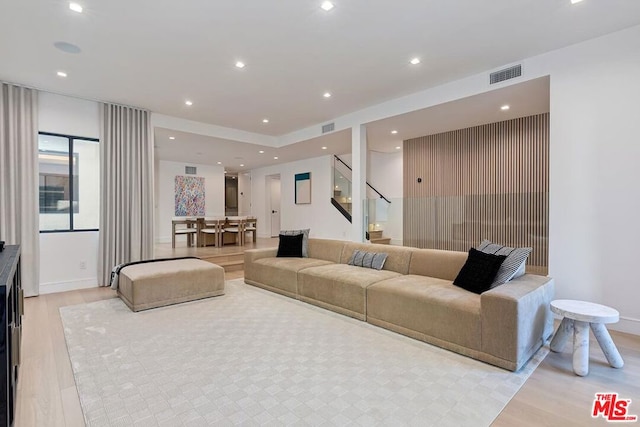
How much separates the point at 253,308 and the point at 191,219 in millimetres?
5242

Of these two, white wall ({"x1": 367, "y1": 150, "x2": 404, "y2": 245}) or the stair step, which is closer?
the stair step

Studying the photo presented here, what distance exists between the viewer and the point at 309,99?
5.12m

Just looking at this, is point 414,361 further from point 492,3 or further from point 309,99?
point 309,99

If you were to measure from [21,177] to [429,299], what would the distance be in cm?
558

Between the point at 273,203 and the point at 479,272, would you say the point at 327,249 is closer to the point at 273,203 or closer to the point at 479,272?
the point at 479,272

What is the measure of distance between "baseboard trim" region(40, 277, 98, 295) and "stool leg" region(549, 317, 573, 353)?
6102mm

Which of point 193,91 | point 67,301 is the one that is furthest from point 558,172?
point 67,301

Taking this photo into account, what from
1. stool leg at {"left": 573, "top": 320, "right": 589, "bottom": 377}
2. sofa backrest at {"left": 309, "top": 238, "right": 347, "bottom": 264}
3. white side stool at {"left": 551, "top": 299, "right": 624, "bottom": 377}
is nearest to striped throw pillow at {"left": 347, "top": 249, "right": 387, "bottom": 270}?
sofa backrest at {"left": 309, "top": 238, "right": 347, "bottom": 264}

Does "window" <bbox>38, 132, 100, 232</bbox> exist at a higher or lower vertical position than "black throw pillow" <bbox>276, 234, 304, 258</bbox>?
higher

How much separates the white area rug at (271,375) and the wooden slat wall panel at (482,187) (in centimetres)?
212

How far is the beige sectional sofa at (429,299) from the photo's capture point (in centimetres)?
247

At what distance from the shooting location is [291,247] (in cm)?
519

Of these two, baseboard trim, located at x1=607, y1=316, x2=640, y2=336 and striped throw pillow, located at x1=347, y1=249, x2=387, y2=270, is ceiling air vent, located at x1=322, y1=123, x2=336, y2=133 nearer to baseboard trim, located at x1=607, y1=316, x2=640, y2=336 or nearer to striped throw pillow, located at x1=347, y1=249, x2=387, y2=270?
striped throw pillow, located at x1=347, y1=249, x2=387, y2=270

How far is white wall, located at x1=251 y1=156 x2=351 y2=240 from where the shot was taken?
8891mm
